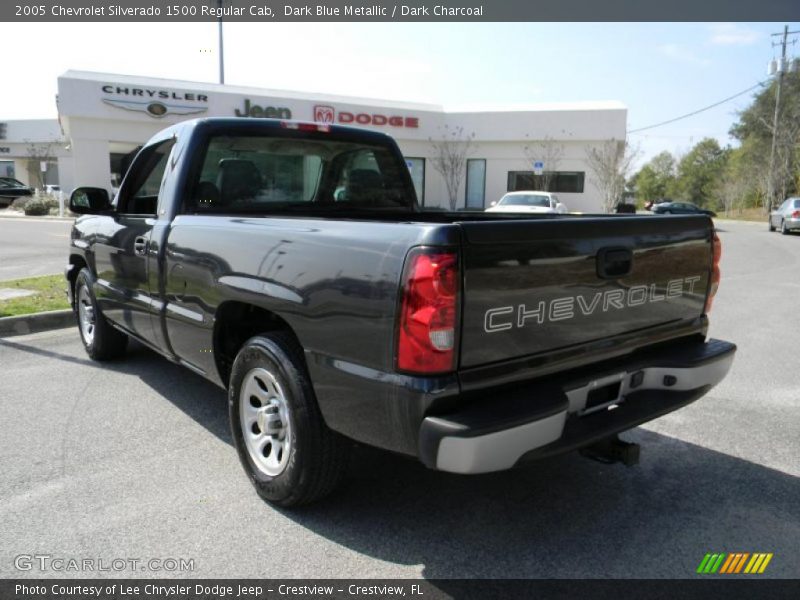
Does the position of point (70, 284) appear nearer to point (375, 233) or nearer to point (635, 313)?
point (375, 233)

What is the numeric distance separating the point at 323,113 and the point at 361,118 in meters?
2.02

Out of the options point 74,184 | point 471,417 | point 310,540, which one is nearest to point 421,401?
point 471,417

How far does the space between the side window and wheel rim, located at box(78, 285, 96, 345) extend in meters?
1.07

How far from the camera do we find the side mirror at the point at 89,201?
5.05 meters

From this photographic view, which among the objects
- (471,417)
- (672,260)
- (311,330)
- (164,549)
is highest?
(672,260)

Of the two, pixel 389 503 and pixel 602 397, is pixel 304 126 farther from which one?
pixel 602 397

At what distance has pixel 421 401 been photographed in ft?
7.53

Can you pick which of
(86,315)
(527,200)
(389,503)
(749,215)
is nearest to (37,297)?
(86,315)

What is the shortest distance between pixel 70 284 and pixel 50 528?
3854mm

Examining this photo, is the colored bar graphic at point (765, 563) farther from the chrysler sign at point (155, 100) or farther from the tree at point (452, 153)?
the tree at point (452, 153)

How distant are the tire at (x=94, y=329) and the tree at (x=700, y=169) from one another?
8890 centimetres

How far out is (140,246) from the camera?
421 cm

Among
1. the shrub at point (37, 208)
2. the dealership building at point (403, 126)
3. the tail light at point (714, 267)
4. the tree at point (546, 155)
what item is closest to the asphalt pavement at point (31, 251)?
the dealership building at point (403, 126)

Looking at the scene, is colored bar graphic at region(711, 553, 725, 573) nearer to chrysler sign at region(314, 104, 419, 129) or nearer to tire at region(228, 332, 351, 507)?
tire at region(228, 332, 351, 507)
